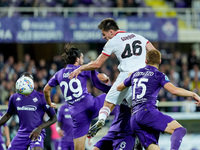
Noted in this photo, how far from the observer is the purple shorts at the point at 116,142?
851 centimetres

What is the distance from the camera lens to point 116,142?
8570 millimetres

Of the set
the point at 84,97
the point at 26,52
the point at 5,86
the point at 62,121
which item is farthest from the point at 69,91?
the point at 26,52

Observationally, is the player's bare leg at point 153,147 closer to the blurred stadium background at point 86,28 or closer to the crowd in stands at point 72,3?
the blurred stadium background at point 86,28

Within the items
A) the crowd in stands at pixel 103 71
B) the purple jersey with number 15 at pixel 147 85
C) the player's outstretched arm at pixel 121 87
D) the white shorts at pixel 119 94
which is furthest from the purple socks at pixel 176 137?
the crowd in stands at pixel 103 71

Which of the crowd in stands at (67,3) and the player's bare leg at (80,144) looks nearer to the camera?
the player's bare leg at (80,144)

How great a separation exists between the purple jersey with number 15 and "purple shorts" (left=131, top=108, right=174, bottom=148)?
0.37ft

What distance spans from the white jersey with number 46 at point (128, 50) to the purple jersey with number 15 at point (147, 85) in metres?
0.79

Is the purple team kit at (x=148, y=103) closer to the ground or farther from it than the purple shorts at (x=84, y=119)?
farther from it

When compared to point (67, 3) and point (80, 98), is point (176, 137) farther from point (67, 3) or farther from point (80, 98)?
point (67, 3)

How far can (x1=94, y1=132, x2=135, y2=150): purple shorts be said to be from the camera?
851cm

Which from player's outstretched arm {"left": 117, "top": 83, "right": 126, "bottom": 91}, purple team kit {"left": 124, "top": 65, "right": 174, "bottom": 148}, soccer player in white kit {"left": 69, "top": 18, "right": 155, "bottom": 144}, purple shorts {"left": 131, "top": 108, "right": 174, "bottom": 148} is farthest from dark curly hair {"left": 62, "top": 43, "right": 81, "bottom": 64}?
purple shorts {"left": 131, "top": 108, "right": 174, "bottom": 148}

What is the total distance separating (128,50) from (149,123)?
151 cm

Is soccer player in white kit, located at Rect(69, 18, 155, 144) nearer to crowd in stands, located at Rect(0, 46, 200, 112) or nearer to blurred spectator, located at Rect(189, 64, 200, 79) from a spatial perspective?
crowd in stands, located at Rect(0, 46, 200, 112)

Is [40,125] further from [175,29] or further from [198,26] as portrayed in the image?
[198,26]
